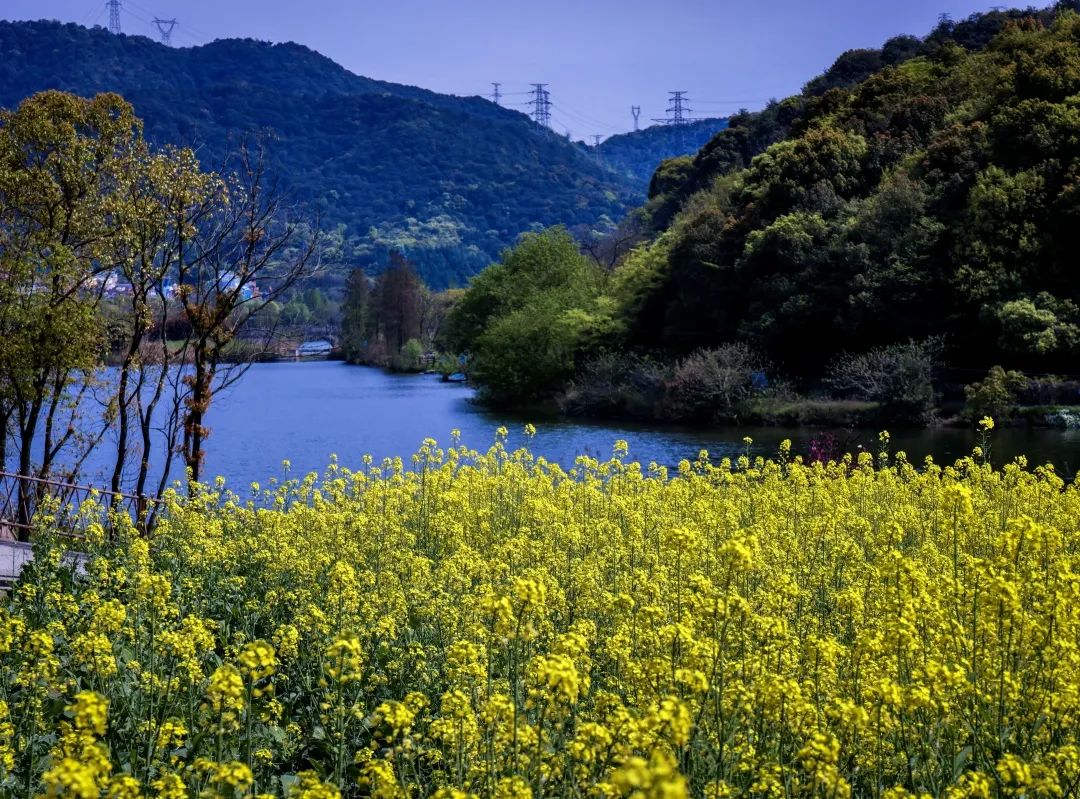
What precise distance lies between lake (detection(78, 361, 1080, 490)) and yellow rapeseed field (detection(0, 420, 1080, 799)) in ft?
48.3

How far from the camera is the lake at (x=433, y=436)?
88.9ft

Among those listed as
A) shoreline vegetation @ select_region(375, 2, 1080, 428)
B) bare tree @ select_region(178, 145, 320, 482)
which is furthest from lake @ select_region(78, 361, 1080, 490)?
bare tree @ select_region(178, 145, 320, 482)

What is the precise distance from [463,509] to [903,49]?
63568 mm

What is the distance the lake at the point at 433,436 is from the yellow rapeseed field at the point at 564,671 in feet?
48.3

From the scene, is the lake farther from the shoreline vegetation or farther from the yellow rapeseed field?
the yellow rapeseed field

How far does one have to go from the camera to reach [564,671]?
3131mm

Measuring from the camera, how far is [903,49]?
6388 cm

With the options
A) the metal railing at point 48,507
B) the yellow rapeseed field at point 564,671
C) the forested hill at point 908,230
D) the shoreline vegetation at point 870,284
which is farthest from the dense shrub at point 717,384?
the yellow rapeseed field at point 564,671

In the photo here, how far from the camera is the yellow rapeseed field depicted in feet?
12.7

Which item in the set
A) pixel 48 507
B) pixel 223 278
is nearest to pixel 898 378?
pixel 223 278

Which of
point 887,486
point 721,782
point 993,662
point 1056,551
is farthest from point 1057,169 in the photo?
point 721,782

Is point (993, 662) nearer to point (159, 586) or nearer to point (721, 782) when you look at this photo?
point (721, 782)

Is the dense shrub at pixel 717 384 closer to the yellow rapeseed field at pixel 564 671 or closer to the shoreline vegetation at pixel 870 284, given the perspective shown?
the shoreline vegetation at pixel 870 284

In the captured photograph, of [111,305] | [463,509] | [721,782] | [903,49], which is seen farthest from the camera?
[903,49]
